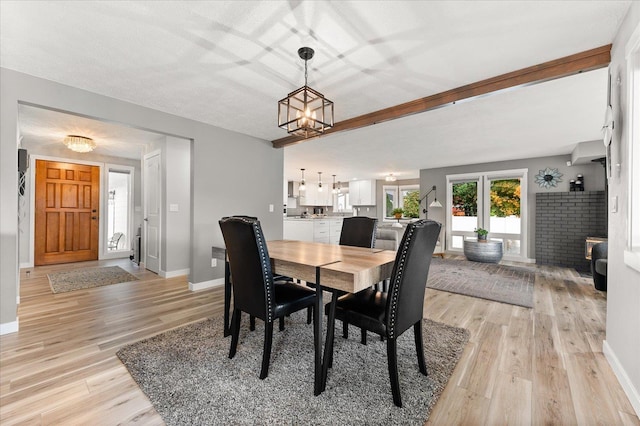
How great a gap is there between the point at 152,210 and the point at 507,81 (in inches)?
209

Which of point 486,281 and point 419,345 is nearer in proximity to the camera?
point 419,345

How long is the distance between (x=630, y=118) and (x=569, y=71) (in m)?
0.76

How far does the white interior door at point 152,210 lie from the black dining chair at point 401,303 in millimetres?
4044

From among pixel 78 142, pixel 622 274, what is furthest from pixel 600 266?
pixel 78 142

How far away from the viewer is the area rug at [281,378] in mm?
1428

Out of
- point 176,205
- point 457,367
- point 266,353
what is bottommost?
point 457,367

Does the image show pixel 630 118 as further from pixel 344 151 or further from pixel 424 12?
pixel 344 151

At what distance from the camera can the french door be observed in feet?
19.8

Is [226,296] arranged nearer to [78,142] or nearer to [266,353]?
[266,353]

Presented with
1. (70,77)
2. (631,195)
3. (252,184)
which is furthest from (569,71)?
(70,77)

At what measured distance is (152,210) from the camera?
482 cm

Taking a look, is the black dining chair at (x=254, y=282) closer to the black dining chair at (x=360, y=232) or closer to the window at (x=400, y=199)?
the black dining chair at (x=360, y=232)

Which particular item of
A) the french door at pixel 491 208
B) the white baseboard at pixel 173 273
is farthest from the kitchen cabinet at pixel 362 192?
the white baseboard at pixel 173 273

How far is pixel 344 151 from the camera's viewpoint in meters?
5.51
